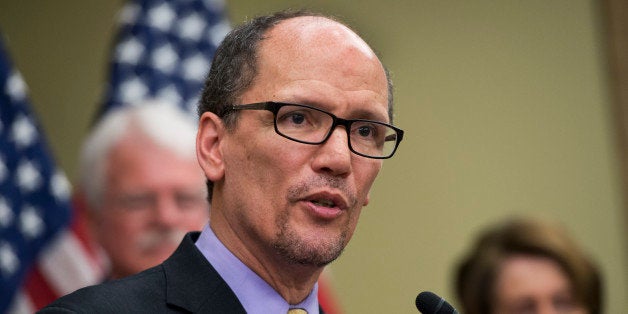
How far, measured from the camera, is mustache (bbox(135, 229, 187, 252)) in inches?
136

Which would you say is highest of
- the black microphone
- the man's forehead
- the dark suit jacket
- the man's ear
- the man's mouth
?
the man's forehead

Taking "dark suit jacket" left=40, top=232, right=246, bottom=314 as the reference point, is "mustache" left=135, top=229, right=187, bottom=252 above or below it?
below

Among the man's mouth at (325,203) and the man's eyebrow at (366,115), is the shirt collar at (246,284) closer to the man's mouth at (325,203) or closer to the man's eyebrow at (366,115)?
the man's mouth at (325,203)

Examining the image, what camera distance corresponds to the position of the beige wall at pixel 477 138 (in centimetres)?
502

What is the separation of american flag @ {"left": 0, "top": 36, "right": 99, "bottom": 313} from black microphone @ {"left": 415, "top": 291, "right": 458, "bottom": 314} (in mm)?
2102

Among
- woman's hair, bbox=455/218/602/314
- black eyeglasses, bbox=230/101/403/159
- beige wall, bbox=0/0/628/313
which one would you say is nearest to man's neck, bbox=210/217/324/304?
black eyeglasses, bbox=230/101/403/159

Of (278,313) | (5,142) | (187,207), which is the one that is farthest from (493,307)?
(5,142)

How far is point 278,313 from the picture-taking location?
5.98 ft

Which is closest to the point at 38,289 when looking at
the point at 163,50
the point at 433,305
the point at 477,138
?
the point at 163,50

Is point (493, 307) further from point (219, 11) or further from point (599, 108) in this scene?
point (599, 108)

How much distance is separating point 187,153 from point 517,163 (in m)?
2.49

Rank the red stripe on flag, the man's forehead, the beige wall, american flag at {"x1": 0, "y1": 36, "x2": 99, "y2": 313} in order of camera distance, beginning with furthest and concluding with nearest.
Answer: the beige wall
the red stripe on flag
american flag at {"x1": 0, "y1": 36, "x2": 99, "y2": 313}
the man's forehead

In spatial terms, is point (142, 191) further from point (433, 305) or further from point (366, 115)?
point (433, 305)

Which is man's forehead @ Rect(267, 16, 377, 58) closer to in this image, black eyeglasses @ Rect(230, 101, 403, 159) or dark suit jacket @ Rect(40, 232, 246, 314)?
black eyeglasses @ Rect(230, 101, 403, 159)
